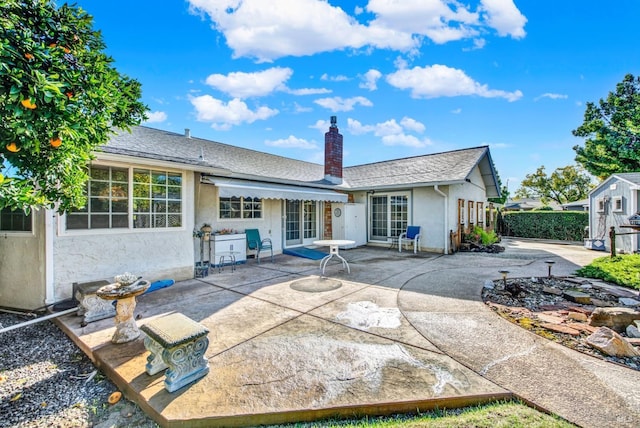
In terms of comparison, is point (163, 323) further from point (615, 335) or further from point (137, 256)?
point (615, 335)

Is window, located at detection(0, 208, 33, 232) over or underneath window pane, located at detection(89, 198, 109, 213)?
underneath

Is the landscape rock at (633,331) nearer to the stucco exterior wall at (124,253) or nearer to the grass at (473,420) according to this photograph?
the grass at (473,420)

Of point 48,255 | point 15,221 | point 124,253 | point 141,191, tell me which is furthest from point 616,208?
point 15,221

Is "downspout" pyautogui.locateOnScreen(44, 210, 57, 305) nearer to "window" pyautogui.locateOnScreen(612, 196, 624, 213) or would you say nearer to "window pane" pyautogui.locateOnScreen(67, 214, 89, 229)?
"window pane" pyautogui.locateOnScreen(67, 214, 89, 229)

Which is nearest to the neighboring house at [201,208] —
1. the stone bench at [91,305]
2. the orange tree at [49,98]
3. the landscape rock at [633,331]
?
the stone bench at [91,305]

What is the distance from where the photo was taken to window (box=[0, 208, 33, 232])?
6750 mm

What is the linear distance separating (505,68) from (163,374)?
62.0 ft

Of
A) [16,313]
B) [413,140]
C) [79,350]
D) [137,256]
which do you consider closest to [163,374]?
[79,350]

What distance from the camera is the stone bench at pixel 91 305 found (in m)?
5.75

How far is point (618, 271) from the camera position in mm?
9211

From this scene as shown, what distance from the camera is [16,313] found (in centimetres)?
667

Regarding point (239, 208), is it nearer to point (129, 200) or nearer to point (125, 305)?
point (129, 200)

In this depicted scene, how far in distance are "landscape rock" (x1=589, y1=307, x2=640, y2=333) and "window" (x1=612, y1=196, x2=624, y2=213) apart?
1585 cm

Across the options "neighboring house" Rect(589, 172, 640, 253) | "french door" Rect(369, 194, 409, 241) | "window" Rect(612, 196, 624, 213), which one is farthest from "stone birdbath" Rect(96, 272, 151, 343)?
"window" Rect(612, 196, 624, 213)
